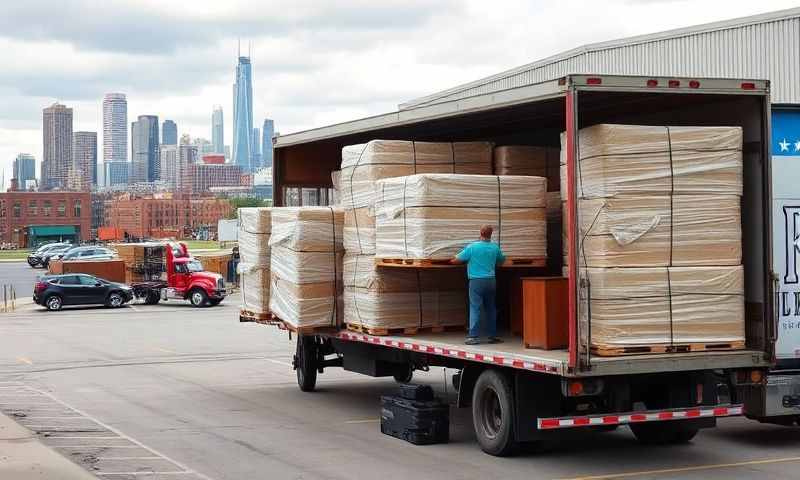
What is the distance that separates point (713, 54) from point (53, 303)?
23.6m

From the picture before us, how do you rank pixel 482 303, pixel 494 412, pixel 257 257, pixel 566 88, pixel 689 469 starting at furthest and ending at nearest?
pixel 257 257, pixel 482 303, pixel 494 412, pixel 689 469, pixel 566 88

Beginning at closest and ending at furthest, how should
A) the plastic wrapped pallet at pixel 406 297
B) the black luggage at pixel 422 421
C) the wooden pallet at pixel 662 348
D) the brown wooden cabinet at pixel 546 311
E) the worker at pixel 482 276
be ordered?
the wooden pallet at pixel 662 348 < the brown wooden cabinet at pixel 546 311 < the worker at pixel 482 276 < the black luggage at pixel 422 421 < the plastic wrapped pallet at pixel 406 297

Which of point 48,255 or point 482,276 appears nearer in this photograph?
point 482,276

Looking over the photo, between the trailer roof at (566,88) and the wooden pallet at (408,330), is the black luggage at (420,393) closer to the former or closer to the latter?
the wooden pallet at (408,330)

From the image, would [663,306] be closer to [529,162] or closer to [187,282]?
[529,162]

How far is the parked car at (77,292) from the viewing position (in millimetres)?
40094

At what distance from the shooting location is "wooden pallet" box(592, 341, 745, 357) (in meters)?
10.8

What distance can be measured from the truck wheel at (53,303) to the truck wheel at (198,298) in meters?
4.48

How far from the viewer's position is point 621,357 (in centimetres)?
1081

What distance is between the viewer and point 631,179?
35.8ft

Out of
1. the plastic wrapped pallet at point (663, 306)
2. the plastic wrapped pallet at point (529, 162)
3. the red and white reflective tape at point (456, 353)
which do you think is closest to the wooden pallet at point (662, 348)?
the plastic wrapped pallet at point (663, 306)

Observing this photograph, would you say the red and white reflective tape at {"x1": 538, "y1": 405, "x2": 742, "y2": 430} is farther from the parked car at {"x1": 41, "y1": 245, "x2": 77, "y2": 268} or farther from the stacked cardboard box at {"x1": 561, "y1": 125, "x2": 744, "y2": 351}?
the parked car at {"x1": 41, "y1": 245, "x2": 77, "y2": 268}

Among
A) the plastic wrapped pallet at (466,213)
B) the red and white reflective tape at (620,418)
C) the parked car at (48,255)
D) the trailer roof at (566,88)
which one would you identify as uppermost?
the trailer roof at (566,88)

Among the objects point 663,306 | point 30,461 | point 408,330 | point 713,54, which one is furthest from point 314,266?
point 713,54
